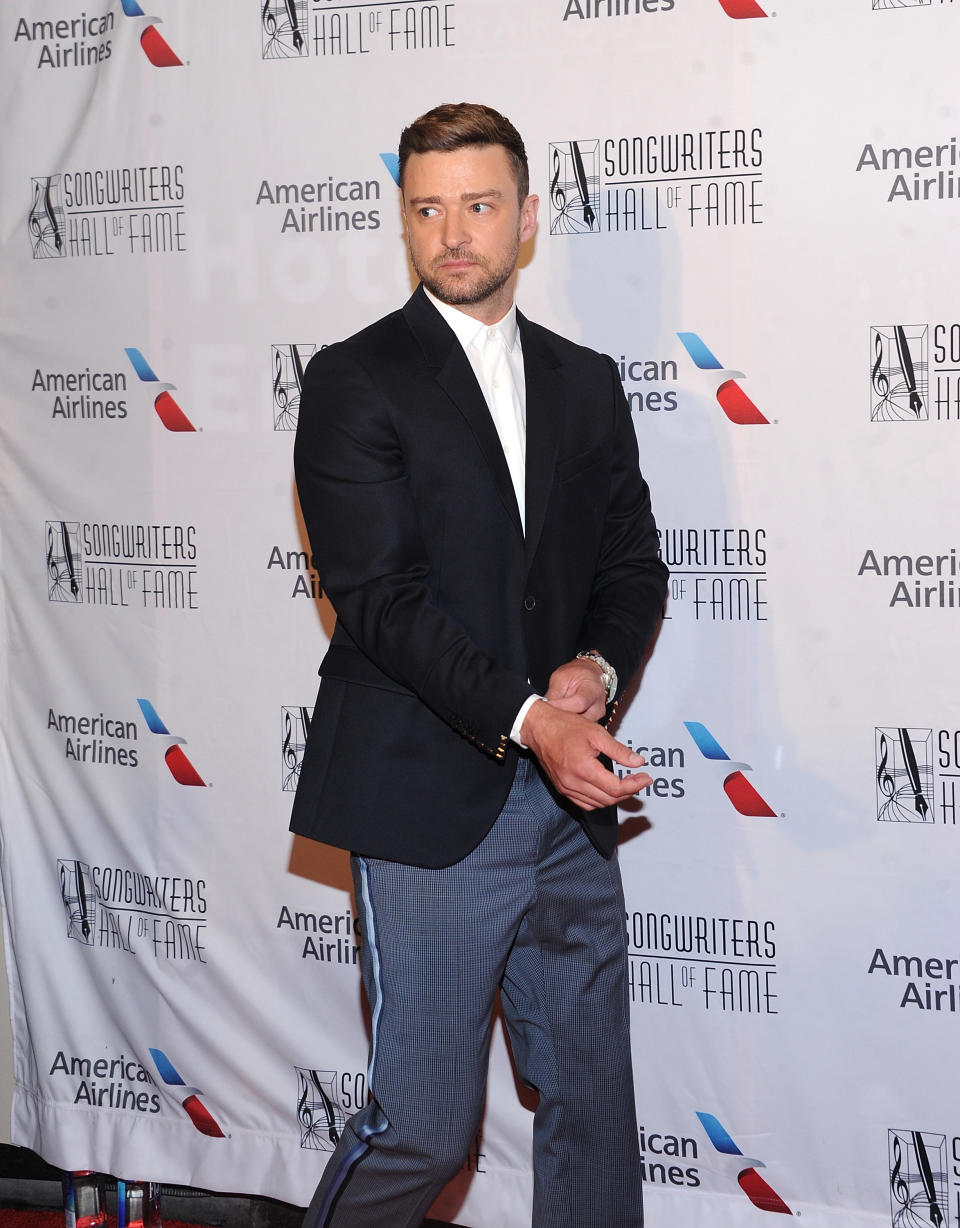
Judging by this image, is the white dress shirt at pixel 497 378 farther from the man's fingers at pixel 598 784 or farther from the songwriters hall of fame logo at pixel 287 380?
the songwriters hall of fame logo at pixel 287 380

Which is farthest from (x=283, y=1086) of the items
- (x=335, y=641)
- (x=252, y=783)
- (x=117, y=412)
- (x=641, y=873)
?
(x=117, y=412)

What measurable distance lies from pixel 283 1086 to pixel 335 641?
1.18m

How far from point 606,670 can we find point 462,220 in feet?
2.17

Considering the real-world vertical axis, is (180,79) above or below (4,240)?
above

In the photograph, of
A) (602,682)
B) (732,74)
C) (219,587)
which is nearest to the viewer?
(602,682)

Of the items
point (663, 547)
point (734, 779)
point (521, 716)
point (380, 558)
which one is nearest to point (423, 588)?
point (380, 558)

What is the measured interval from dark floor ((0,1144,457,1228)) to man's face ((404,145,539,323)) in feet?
Answer: 5.87

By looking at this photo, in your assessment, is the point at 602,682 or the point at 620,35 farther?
the point at 620,35

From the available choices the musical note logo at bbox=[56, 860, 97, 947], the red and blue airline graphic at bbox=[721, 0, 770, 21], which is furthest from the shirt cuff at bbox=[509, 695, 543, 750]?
the musical note logo at bbox=[56, 860, 97, 947]

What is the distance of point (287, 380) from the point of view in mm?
2525

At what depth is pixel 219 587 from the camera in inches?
103

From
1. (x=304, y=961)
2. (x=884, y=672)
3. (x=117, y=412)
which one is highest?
(x=117, y=412)

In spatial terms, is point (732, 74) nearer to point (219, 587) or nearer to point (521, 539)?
point (521, 539)

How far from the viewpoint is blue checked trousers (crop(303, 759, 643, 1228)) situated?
5.93 feet
